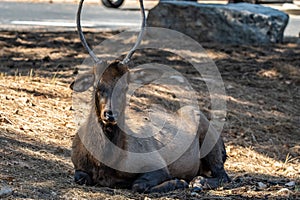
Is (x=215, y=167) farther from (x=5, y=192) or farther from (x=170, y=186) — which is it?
(x=5, y=192)

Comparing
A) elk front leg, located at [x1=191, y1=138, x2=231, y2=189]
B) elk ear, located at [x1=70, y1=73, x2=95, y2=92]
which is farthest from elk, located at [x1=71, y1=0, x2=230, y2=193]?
elk front leg, located at [x1=191, y1=138, x2=231, y2=189]

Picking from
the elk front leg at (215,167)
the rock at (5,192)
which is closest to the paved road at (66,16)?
the elk front leg at (215,167)

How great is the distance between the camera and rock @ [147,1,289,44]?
13.2 metres

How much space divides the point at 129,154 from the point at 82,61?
5175mm

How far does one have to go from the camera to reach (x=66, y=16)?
1791cm

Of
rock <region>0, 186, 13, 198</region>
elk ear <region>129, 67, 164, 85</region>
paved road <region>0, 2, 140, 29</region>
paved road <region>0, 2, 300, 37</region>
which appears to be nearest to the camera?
rock <region>0, 186, 13, 198</region>

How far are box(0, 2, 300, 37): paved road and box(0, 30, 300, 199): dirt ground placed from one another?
7.67 feet

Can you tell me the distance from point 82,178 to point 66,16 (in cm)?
1195

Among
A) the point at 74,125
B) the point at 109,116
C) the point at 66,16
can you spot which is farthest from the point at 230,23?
the point at 109,116

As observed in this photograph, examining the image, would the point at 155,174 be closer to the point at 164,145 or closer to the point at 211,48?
the point at 164,145

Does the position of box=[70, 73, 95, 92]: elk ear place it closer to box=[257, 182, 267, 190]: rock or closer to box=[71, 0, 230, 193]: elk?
box=[71, 0, 230, 193]: elk

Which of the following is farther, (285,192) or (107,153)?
(285,192)

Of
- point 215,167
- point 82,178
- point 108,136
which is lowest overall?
point 215,167

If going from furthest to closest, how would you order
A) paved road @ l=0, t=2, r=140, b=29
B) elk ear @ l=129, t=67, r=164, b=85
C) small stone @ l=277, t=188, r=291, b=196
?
paved road @ l=0, t=2, r=140, b=29 → elk ear @ l=129, t=67, r=164, b=85 → small stone @ l=277, t=188, r=291, b=196
